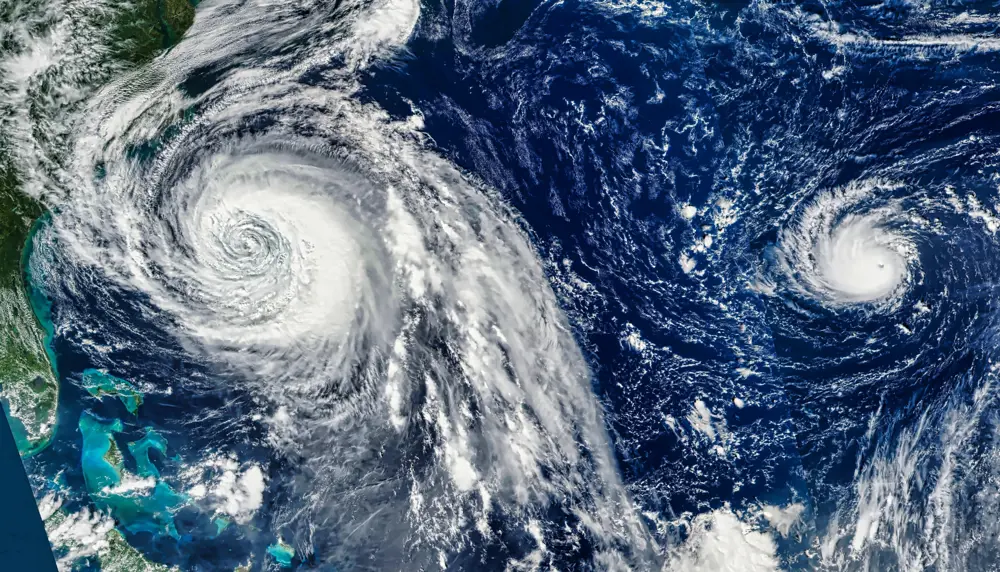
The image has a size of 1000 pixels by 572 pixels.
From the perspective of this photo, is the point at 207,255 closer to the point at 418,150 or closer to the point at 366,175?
the point at 366,175

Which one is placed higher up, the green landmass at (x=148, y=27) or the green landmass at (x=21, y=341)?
the green landmass at (x=148, y=27)

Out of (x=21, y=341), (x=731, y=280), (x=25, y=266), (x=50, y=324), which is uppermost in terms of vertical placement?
(x=731, y=280)

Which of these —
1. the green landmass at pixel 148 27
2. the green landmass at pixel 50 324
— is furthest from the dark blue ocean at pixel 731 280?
the green landmass at pixel 148 27

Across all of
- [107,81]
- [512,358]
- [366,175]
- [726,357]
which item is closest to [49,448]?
[107,81]

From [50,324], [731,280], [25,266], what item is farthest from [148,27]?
[731,280]

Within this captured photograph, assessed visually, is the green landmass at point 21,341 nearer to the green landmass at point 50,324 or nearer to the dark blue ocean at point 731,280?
the green landmass at point 50,324

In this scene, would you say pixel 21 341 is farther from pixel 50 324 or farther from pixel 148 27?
pixel 148 27

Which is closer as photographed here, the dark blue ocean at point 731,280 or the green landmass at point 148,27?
the dark blue ocean at point 731,280

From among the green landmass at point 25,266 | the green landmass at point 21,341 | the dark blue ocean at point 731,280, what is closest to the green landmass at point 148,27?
the green landmass at point 25,266

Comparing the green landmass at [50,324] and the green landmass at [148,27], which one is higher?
the green landmass at [148,27]

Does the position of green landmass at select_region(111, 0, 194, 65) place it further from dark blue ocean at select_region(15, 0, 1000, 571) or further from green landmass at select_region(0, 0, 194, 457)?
dark blue ocean at select_region(15, 0, 1000, 571)

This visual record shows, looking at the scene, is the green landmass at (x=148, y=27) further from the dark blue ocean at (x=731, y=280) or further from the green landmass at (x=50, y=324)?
the dark blue ocean at (x=731, y=280)
